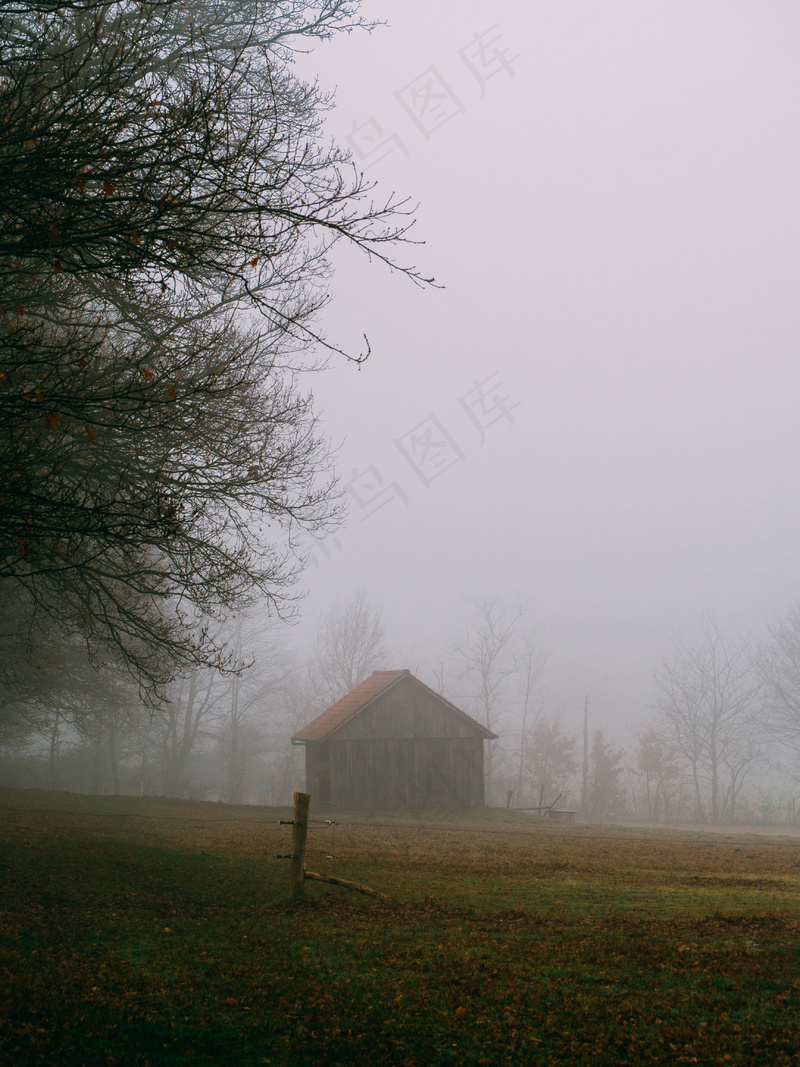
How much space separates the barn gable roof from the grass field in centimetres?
1966

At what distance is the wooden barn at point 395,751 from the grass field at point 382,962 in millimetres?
20082

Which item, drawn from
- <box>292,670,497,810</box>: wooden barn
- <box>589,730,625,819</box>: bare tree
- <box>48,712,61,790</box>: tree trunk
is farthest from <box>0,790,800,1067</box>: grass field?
<box>589,730,625,819</box>: bare tree

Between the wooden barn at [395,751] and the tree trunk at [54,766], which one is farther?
the tree trunk at [54,766]

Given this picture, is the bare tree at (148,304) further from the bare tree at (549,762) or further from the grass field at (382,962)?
the bare tree at (549,762)

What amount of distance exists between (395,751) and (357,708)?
116 inches

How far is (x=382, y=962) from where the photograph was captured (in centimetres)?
759

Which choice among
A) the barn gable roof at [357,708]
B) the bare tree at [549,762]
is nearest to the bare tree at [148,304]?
the barn gable roof at [357,708]

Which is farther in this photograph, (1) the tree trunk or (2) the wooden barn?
(1) the tree trunk

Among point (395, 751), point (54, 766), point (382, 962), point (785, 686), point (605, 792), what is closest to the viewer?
point (382, 962)

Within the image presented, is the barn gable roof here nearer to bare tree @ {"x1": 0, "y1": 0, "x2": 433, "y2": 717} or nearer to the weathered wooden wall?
the weathered wooden wall

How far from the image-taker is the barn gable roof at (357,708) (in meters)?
35.5

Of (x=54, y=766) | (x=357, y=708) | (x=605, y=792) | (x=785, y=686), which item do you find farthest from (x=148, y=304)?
(x=785, y=686)

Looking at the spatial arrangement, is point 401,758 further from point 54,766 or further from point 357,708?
point 54,766

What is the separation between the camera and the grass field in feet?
17.7
